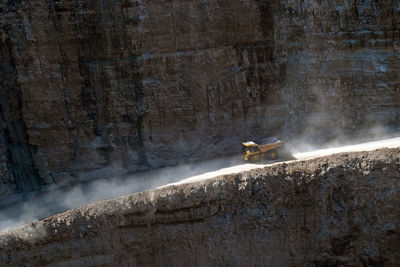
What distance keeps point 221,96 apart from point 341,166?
3.93 metres

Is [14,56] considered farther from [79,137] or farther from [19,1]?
[79,137]

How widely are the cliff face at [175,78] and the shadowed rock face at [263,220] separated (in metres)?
2.96

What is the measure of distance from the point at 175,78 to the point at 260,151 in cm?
301

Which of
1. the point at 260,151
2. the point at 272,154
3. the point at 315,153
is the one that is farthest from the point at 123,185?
the point at 315,153

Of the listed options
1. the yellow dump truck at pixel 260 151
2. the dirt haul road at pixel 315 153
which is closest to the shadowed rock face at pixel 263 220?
the dirt haul road at pixel 315 153

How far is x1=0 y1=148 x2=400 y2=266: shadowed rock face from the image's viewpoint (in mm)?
8727

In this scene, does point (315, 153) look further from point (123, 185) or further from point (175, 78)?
point (123, 185)

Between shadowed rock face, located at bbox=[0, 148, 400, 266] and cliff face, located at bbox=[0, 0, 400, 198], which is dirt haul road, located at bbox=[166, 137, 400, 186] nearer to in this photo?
shadowed rock face, located at bbox=[0, 148, 400, 266]

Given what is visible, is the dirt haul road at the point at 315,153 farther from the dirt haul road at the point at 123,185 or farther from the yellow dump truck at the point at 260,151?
the yellow dump truck at the point at 260,151

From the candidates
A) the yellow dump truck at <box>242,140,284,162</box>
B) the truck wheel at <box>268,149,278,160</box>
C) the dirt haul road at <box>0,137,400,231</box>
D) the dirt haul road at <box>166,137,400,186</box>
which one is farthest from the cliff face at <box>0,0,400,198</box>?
the truck wheel at <box>268,149,278,160</box>

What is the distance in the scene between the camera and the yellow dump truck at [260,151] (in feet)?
34.3

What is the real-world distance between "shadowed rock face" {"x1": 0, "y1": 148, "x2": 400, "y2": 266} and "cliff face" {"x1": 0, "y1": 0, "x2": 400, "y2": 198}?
296 centimetres

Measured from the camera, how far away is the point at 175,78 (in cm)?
1147

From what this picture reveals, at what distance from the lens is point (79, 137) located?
37.4 ft
